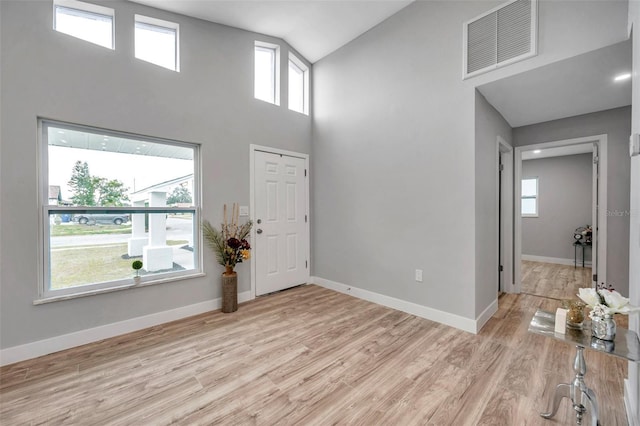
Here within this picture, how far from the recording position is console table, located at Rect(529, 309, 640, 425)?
4.30 ft

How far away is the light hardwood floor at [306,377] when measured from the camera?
1663 millimetres

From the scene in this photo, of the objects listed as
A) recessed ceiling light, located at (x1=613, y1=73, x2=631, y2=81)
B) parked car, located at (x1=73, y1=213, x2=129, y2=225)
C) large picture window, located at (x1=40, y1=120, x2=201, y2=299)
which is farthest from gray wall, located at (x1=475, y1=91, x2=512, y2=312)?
parked car, located at (x1=73, y1=213, x2=129, y2=225)

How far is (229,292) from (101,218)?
61.2 inches

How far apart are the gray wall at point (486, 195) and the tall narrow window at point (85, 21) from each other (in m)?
3.89

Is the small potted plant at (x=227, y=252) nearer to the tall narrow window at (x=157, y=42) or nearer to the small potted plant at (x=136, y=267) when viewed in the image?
the small potted plant at (x=136, y=267)

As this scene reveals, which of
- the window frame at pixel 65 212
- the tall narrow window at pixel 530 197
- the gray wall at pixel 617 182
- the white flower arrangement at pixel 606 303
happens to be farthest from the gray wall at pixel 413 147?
the tall narrow window at pixel 530 197

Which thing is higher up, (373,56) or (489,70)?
(373,56)

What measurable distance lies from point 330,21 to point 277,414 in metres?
4.32

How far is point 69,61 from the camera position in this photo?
2422 mm

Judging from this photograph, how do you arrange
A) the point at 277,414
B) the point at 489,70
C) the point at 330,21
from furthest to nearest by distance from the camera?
the point at 330,21, the point at 489,70, the point at 277,414

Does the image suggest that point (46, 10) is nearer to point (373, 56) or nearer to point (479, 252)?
point (373, 56)

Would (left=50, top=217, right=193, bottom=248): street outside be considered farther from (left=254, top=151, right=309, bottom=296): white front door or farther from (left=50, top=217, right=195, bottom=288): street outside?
(left=254, top=151, right=309, bottom=296): white front door

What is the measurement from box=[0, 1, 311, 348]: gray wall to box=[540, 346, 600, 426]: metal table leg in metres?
3.24

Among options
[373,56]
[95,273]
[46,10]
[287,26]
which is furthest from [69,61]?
[373,56]
